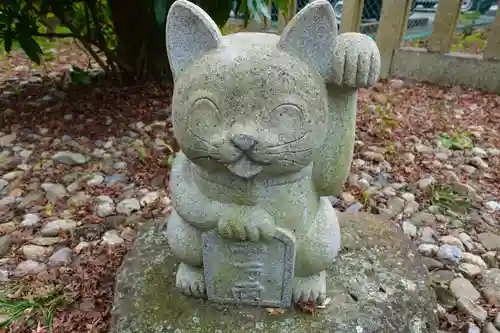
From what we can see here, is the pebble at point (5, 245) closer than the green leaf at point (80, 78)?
Yes

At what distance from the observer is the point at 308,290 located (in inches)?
61.2

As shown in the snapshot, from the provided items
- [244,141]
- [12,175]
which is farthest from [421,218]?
[12,175]

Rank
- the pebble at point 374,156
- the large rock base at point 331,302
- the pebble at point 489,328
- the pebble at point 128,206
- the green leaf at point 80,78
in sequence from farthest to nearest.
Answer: the green leaf at point 80,78, the pebble at point 374,156, the pebble at point 128,206, the pebble at point 489,328, the large rock base at point 331,302

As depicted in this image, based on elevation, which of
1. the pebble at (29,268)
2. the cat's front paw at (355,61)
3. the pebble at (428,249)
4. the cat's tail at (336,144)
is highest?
the cat's front paw at (355,61)

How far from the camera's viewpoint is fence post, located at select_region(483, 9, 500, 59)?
402cm

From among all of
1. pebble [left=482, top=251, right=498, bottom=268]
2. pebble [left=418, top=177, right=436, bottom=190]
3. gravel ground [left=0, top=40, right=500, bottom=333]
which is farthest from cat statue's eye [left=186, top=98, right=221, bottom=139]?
pebble [left=418, top=177, right=436, bottom=190]

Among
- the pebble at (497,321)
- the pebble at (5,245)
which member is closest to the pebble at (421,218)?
the pebble at (497,321)

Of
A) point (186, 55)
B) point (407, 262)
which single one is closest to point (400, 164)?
point (407, 262)

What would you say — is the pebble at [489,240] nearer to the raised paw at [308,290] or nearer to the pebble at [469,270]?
the pebble at [469,270]

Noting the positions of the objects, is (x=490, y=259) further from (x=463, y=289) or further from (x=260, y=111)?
(x=260, y=111)

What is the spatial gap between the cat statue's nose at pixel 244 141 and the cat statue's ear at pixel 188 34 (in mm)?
252

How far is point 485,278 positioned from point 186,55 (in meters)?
1.67

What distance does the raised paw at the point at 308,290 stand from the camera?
155 centimetres

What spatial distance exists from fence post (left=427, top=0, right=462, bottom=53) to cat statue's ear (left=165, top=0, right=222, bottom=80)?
11.6 feet
